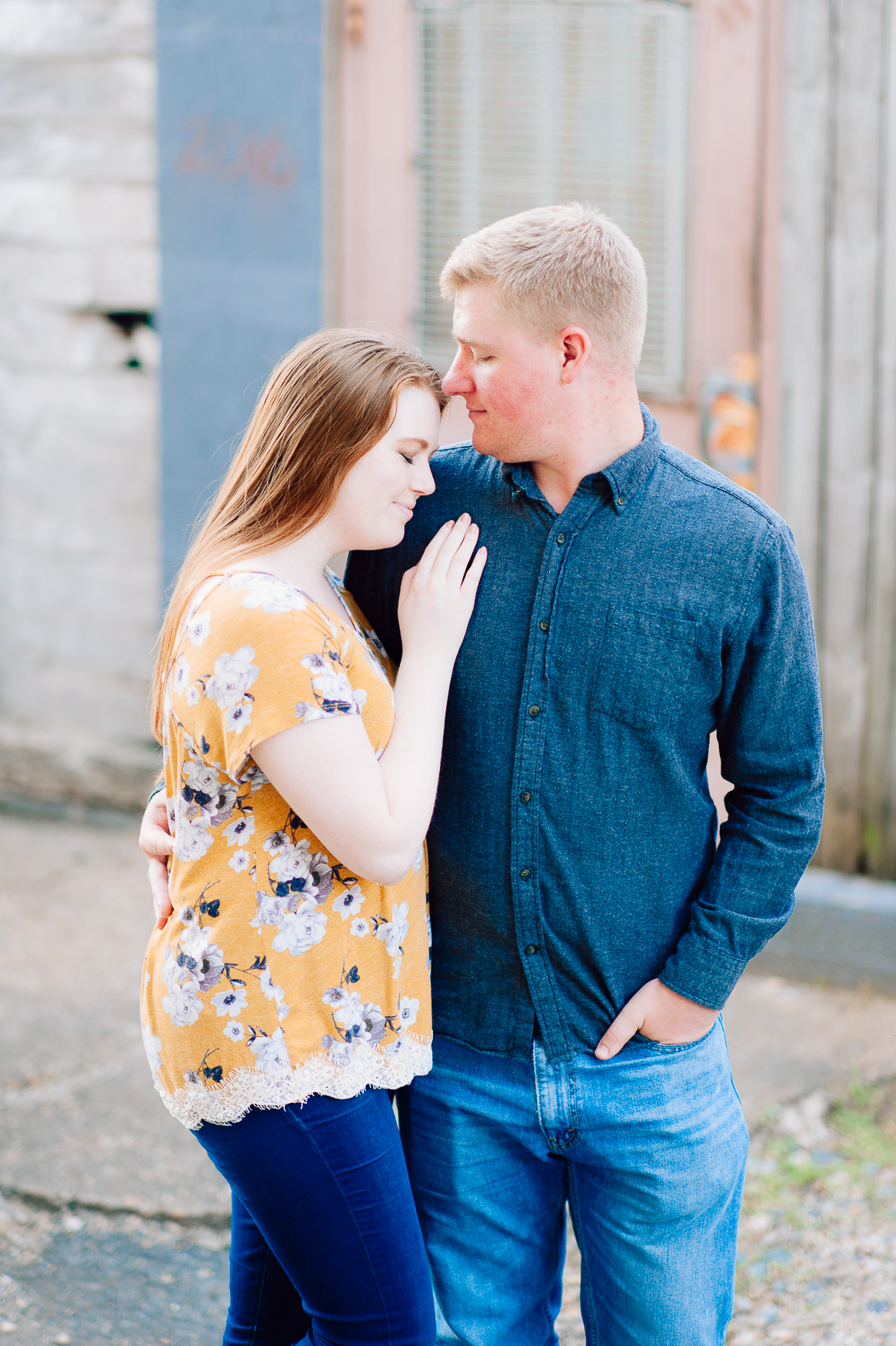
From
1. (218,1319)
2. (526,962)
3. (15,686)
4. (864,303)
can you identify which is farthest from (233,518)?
(15,686)

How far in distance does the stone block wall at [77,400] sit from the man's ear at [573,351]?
307cm

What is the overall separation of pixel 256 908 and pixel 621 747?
0.52 m

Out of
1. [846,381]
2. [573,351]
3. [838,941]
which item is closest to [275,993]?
[573,351]

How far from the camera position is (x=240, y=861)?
5.32 ft

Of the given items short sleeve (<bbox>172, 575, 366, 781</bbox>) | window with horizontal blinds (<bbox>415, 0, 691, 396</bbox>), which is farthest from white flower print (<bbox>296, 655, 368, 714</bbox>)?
window with horizontal blinds (<bbox>415, 0, 691, 396</bbox>)

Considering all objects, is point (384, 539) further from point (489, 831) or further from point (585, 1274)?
point (585, 1274)

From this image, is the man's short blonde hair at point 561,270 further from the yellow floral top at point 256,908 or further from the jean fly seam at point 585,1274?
the jean fly seam at point 585,1274

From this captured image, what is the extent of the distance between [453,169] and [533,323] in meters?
2.57

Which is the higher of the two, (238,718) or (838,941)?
(238,718)

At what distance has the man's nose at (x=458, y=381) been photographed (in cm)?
178

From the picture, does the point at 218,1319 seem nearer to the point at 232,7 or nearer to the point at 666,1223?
the point at 666,1223

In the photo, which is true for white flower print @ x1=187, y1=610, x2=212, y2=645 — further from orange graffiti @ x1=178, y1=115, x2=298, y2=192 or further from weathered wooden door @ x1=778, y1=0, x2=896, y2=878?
orange graffiti @ x1=178, y1=115, x2=298, y2=192

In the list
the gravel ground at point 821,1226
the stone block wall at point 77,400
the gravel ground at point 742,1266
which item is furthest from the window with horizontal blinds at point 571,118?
the gravel ground at point 742,1266

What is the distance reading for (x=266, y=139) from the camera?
4.11 m
